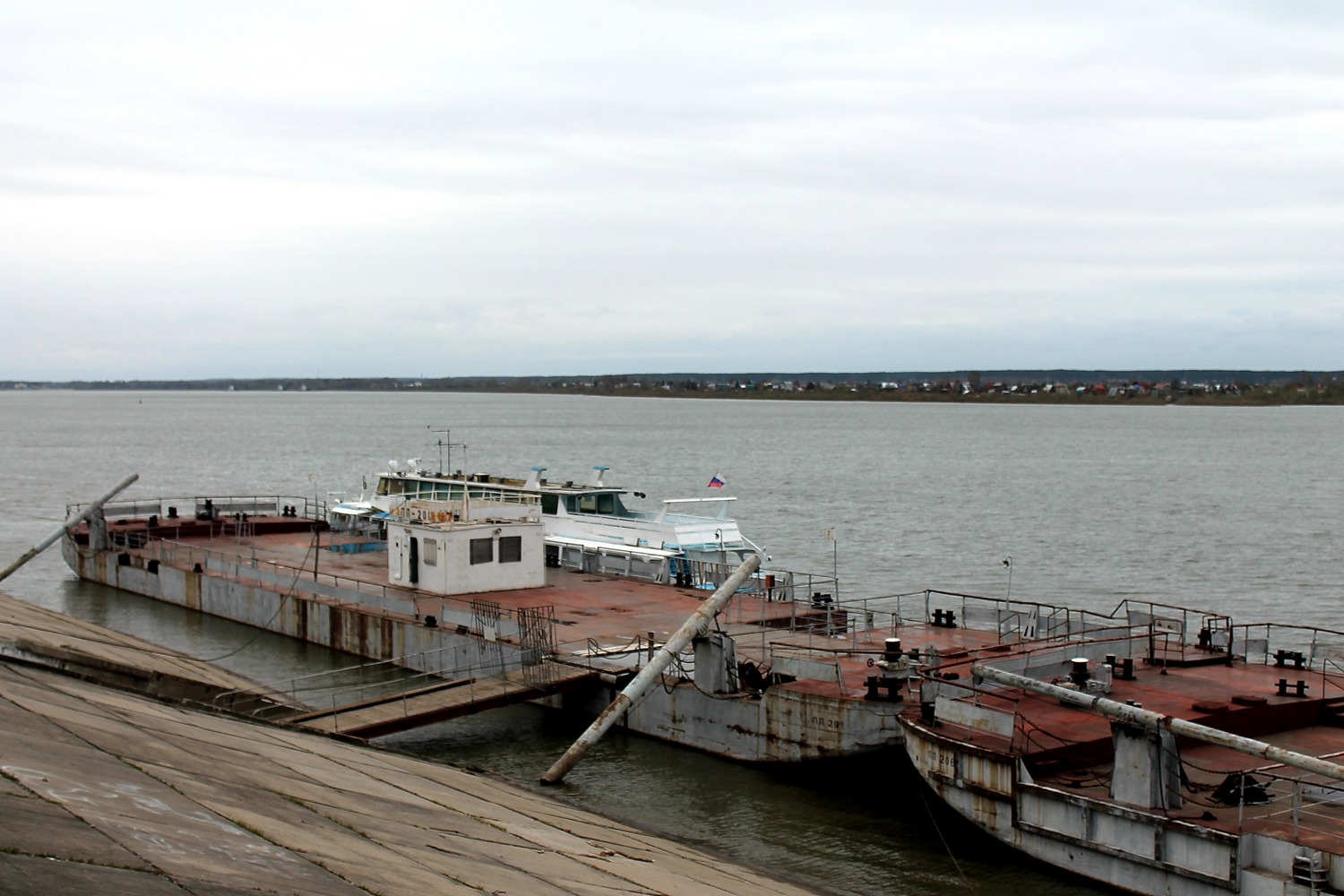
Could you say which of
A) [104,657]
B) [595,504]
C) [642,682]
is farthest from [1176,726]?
[595,504]

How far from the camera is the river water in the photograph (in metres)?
23.0

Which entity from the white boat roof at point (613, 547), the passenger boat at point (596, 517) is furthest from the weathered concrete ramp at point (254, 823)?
the white boat roof at point (613, 547)

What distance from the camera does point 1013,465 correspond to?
130 metres

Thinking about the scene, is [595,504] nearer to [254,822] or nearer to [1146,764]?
[1146,764]

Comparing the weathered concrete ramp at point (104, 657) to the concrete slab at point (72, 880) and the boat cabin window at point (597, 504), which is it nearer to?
the concrete slab at point (72, 880)

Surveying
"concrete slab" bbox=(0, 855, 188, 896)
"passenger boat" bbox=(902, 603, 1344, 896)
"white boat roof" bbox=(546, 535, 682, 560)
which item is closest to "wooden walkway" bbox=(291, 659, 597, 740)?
"passenger boat" bbox=(902, 603, 1344, 896)

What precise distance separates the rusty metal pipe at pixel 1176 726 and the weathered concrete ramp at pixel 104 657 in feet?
44.8

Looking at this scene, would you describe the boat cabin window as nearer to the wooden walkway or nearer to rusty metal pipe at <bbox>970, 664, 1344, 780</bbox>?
the wooden walkway

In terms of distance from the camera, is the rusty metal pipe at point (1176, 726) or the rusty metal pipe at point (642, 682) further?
the rusty metal pipe at point (642, 682)

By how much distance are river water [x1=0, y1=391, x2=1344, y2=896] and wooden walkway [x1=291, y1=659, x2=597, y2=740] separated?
1.19m

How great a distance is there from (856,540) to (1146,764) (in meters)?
48.5

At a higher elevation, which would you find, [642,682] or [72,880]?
[72,880]

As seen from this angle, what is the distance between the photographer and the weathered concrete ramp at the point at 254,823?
954 centimetres

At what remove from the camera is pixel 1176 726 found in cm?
1766
